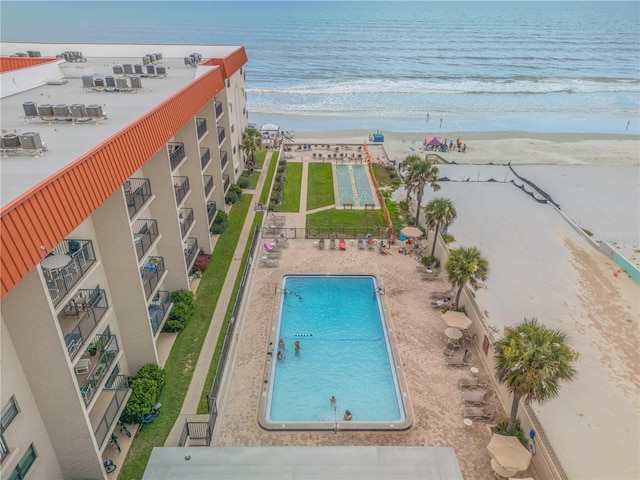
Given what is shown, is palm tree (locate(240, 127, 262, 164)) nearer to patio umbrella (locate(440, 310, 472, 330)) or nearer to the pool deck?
the pool deck

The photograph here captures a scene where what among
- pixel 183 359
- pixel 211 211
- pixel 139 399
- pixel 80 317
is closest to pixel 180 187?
pixel 211 211

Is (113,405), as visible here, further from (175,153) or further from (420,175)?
(420,175)

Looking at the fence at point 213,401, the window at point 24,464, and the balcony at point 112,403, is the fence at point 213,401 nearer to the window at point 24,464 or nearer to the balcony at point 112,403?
the balcony at point 112,403

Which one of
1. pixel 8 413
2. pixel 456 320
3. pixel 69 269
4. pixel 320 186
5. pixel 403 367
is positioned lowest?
pixel 403 367

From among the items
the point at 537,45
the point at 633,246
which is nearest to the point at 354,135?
the point at 633,246

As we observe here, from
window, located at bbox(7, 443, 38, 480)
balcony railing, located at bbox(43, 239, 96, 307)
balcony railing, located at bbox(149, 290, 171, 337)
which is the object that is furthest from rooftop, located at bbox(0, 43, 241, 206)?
balcony railing, located at bbox(149, 290, 171, 337)

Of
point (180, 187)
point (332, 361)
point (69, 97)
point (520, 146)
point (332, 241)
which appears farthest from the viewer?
point (520, 146)

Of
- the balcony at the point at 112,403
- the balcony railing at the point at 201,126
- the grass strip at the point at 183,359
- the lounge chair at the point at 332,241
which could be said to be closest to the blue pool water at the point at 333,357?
the lounge chair at the point at 332,241
